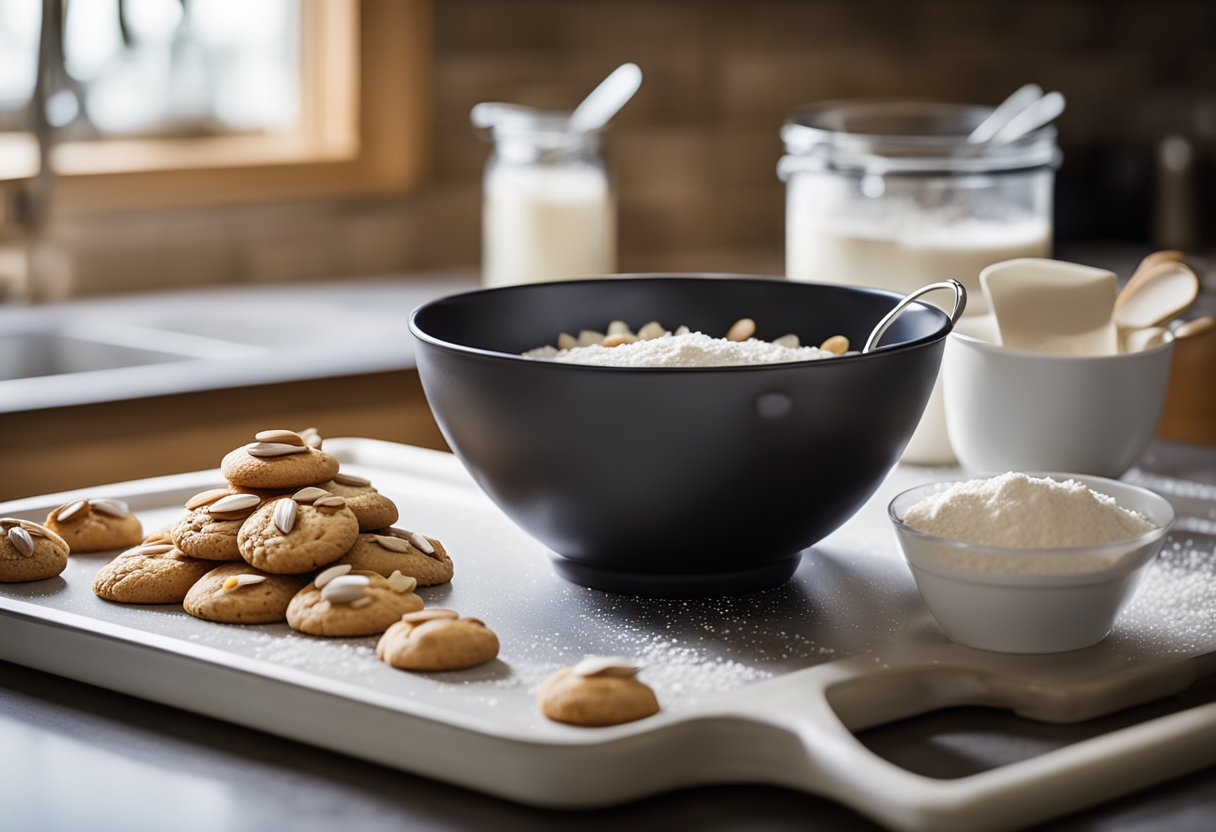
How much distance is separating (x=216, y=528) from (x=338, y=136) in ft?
6.18

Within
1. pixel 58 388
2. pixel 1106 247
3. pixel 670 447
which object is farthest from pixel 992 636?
Answer: pixel 1106 247

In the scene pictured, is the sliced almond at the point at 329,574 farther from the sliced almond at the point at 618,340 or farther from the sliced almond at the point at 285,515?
the sliced almond at the point at 618,340

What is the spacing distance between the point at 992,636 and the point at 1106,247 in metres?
2.56

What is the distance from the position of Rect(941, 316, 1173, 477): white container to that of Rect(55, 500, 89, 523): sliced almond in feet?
2.07

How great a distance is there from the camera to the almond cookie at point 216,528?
3.02ft

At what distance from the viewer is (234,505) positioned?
3.04 feet

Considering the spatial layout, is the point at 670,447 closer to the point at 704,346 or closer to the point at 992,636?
the point at 704,346

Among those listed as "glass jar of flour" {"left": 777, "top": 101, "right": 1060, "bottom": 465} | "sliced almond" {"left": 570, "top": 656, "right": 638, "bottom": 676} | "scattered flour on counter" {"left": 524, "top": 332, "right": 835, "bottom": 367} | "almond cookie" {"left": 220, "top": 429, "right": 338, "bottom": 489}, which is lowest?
"sliced almond" {"left": 570, "top": 656, "right": 638, "bottom": 676}

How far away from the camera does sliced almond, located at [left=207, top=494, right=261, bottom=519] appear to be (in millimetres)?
927

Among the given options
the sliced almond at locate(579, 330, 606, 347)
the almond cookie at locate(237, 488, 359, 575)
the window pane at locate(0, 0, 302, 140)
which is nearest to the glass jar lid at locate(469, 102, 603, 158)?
the window pane at locate(0, 0, 302, 140)

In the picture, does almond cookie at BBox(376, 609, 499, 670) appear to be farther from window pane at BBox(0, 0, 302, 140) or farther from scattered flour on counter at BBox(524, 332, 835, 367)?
window pane at BBox(0, 0, 302, 140)

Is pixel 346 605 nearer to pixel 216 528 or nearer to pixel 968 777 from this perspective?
pixel 216 528

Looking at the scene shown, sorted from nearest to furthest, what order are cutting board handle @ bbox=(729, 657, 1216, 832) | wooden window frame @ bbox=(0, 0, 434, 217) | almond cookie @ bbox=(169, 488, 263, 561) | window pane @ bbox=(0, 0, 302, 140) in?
cutting board handle @ bbox=(729, 657, 1216, 832) → almond cookie @ bbox=(169, 488, 263, 561) → window pane @ bbox=(0, 0, 302, 140) → wooden window frame @ bbox=(0, 0, 434, 217)

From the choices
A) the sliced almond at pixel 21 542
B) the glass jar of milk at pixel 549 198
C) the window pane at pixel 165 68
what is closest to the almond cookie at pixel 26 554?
the sliced almond at pixel 21 542
